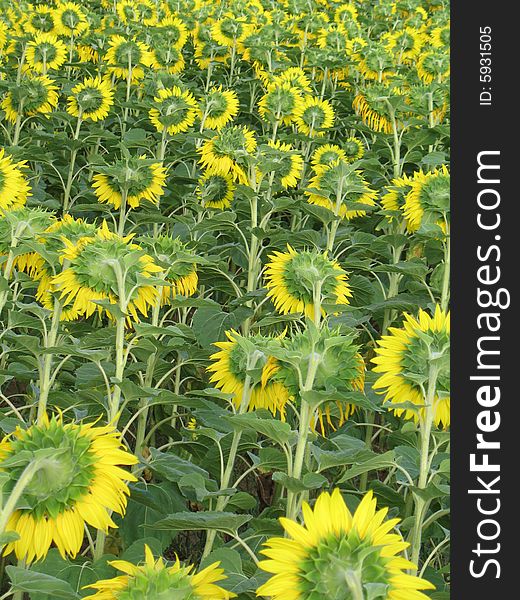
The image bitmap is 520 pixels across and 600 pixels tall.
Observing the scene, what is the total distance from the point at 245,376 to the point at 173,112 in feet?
6.45

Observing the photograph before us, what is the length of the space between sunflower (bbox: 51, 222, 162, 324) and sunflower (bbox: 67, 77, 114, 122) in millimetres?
2071

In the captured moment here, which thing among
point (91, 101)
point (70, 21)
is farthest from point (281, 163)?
point (70, 21)

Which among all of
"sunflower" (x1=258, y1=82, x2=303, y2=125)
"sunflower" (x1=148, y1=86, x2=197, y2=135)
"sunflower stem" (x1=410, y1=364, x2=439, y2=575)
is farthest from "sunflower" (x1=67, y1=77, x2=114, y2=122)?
"sunflower stem" (x1=410, y1=364, x2=439, y2=575)

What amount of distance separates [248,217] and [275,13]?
309 centimetres

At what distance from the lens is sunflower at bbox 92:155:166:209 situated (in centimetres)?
242

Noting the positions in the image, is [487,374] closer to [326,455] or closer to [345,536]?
[326,455]

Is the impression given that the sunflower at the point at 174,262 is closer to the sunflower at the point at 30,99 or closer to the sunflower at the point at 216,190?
the sunflower at the point at 216,190

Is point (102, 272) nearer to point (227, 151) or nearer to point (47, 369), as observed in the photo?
point (47, 369)

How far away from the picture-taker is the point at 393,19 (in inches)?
254

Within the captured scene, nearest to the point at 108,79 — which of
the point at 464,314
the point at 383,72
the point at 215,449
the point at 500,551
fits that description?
the point at 383,72

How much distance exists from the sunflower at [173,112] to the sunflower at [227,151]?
18.9 inches

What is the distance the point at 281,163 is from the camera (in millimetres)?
2514

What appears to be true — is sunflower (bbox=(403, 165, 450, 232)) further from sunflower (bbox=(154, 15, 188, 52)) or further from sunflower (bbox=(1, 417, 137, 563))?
sunflower (bbox=(154, 15, 188, 52))

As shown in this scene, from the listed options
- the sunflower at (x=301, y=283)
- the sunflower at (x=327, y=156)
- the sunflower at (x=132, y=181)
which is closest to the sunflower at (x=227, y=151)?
the sunflower at (x=132, y=181)
